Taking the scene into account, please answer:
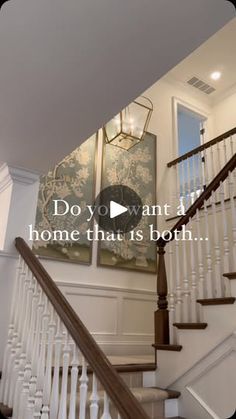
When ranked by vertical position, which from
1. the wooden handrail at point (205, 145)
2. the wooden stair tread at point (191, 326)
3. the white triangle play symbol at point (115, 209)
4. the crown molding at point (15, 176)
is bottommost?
the wooden stair tread at point (191, 326)

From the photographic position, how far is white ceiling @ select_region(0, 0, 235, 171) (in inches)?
54.2

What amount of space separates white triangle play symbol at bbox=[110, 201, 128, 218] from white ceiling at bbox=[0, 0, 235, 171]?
211 cm

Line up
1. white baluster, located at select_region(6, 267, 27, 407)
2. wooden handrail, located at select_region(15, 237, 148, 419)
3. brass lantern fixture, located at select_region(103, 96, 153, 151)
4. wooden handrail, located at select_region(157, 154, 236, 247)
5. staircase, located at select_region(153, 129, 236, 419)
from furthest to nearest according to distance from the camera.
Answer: brass lantern fixture, located at select_region(103, 96, 153, 151) → wooden handrail, located at select_region(157, 154, 236, 247) → staircase, located at select_region(153, 129, 236, 419) → white baluster, located at select_region(6, 267, 27, 407) → wooden handrail, located at select_region(15, 237, 148, 419)

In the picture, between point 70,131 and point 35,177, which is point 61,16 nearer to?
point 70,131

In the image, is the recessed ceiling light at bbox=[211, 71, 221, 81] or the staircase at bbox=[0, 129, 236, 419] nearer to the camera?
the staircase at bbox=[0, 129, 236, 419]

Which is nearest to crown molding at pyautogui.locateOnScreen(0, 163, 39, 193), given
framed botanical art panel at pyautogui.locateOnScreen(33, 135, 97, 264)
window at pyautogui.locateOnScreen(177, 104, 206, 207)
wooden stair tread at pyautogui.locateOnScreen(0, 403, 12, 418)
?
framed botanical art panel at pyautogui.locateOnScreen(33, 135, 97, 264)

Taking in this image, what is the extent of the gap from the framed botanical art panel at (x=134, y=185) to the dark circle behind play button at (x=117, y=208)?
0.26ft

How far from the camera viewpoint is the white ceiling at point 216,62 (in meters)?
4.90

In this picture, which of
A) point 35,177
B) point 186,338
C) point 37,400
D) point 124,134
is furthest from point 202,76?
point 37,400

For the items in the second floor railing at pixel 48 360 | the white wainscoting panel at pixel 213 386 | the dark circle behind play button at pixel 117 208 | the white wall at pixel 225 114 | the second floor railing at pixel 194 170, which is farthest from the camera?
the white wall at pixel 225 114

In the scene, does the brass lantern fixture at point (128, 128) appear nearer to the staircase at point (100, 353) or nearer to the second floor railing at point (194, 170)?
the second floor railing at point (194, 170)

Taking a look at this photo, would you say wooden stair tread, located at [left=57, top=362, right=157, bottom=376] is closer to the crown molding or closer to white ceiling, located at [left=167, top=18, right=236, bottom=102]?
the crown molding

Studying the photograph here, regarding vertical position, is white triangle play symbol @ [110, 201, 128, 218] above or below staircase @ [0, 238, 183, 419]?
above

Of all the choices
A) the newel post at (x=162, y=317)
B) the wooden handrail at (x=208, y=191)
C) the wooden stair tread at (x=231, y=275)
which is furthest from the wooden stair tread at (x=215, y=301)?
the wooden handrail at (x=208, y=191)
